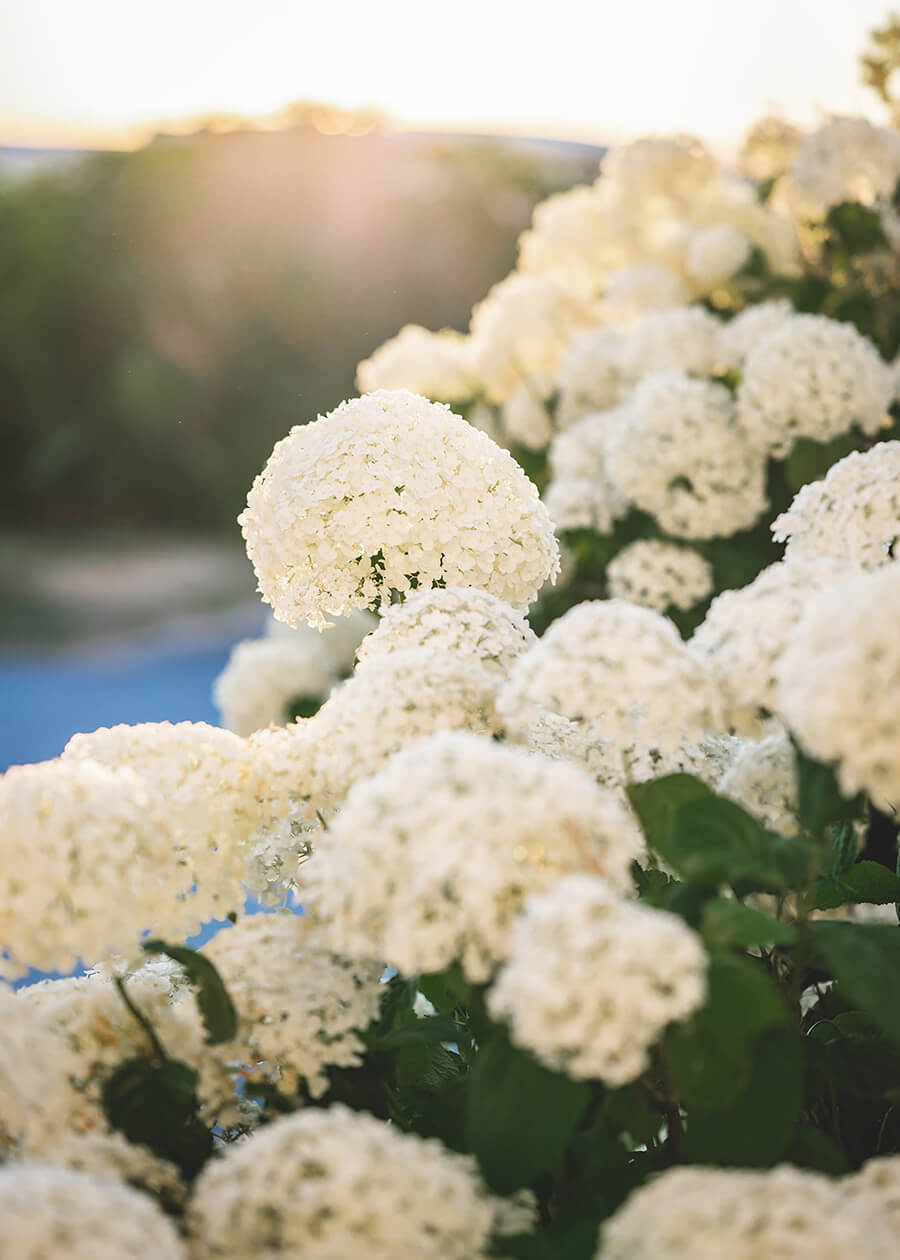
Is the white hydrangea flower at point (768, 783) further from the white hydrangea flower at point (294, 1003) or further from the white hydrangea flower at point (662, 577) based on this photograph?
the white hydrangea flower at point (662, 577)

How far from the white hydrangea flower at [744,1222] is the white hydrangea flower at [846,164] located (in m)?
2.14

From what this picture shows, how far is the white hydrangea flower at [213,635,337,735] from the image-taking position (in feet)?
8.41

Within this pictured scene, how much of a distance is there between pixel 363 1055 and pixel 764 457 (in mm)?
1393

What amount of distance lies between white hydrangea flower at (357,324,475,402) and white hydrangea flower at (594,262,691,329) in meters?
0.36

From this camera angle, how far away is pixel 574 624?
796mm

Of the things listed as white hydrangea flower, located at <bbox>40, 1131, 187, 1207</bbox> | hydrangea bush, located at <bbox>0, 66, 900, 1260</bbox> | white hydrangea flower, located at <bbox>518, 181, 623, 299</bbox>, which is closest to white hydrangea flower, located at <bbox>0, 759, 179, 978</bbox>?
hydrangea bush, located at <bbox>0, 66, 900, 1260</bbox>

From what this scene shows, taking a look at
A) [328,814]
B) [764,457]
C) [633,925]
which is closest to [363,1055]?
[328,814]

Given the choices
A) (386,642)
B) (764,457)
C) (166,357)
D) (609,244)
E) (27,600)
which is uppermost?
(166,357)

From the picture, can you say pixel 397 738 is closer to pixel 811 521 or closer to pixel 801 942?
pixel 801 942

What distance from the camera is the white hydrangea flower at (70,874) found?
73 centimetres

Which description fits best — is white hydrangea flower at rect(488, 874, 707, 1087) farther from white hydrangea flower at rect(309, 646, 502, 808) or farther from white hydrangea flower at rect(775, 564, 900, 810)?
white hydrangea flower at rect(309, 646, 502, 808)

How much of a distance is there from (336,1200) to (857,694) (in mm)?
390

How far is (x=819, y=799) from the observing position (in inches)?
29.2

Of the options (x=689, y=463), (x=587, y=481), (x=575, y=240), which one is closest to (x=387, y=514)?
(x=689, y=463)
